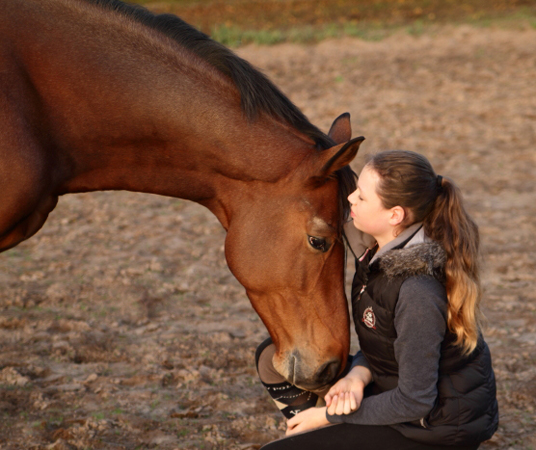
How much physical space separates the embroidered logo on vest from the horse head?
29cm

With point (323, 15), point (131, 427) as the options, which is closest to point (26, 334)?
point (131, 427)

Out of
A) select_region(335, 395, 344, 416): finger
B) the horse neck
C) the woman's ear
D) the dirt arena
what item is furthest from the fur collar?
the dirt arena

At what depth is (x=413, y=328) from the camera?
205cm

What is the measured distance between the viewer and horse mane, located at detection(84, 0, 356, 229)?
253cm

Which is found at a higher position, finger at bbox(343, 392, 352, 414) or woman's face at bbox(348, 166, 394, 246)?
woman's face at bbox(348, 166, 394, 246)

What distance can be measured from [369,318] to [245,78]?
106cm

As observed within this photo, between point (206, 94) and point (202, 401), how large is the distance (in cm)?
156

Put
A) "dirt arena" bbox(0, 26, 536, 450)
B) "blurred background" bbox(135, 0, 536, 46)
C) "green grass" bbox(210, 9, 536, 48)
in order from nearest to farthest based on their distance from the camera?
"dirt arena" bbox(0, 26, 536, 450)
"green grass" bbox(210, 9, 536, 48)
"blurred background" bbox(135, 0, 536, 46)

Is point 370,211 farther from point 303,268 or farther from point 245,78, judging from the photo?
point 245,78

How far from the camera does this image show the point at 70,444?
281cm

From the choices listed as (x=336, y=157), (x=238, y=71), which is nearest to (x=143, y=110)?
(x=238, y=71)

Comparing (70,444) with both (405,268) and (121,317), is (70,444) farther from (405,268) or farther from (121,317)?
(405,268)

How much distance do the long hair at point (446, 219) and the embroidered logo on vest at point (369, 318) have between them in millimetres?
253

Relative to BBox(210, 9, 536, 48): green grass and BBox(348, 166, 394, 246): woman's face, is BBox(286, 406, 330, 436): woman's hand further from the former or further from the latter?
BBox(210, 9, 536, 48): green grass
